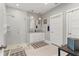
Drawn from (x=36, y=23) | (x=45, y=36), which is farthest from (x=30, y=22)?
(x=45, y=36)

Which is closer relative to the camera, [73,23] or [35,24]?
[73,23]

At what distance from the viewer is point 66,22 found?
1.78 meters

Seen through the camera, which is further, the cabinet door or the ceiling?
the cabinet door

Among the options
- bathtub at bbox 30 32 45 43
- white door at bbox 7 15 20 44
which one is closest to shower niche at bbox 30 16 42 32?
bathtub at bbox 30 32 45 43

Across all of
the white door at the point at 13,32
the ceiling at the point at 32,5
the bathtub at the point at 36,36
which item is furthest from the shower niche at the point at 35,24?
the white door at the point at 13,32

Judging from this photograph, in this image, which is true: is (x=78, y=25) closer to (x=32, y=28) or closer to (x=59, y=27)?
(x=59, y=27)

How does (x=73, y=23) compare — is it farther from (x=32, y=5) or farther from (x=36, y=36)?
(x=36, y=36)

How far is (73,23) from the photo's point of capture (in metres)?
1.58

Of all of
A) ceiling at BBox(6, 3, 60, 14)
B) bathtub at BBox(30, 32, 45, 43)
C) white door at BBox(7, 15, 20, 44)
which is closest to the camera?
ceiling at BBox(6, 3, 60, 14)

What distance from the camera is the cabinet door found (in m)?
1.50

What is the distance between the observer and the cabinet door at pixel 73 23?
150cm

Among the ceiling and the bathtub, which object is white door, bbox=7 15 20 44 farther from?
the bathtub

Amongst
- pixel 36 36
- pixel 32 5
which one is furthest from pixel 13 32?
pixel 36 36

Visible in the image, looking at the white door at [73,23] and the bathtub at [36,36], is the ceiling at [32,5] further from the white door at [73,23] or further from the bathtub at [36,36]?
the bathtub at [36,36]
